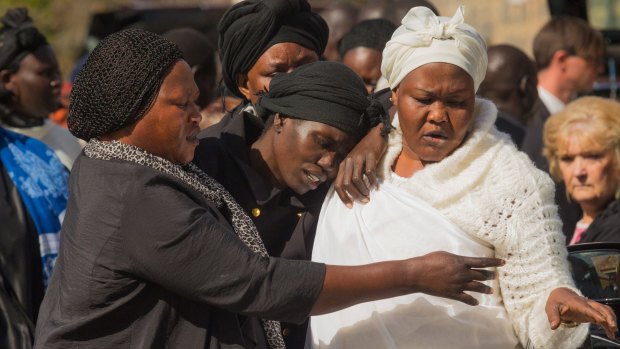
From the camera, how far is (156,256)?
275 cm

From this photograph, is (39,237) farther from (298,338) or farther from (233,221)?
(233,221)

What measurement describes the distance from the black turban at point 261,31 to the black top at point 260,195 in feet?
1.37

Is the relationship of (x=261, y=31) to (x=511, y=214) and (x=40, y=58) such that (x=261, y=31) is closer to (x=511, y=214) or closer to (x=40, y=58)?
(x=511, y=214)

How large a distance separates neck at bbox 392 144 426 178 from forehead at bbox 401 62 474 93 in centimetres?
28

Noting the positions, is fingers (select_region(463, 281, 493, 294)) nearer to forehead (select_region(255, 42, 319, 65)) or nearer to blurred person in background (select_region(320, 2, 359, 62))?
forehead (select_region(255, 42, 319, 65))

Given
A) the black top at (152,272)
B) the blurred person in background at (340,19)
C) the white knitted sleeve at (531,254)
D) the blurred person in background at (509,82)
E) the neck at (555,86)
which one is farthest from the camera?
the blurred person in background at (340,19)

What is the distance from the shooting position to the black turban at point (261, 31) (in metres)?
4.10

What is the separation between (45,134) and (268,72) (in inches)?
77.2

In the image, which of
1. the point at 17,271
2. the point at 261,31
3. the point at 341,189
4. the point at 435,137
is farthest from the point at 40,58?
the point at 435,137

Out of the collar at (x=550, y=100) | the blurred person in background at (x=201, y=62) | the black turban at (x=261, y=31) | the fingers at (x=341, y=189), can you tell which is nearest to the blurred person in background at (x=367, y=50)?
the blurred person in background at (x=201, y=62)

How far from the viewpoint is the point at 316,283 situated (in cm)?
286

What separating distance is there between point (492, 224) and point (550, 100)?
4.00 metres

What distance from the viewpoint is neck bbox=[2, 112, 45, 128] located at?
5.48 m

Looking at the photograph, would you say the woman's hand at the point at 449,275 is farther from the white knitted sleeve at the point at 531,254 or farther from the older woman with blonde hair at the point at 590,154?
the older woman with blonde hair at the point at 590,154
